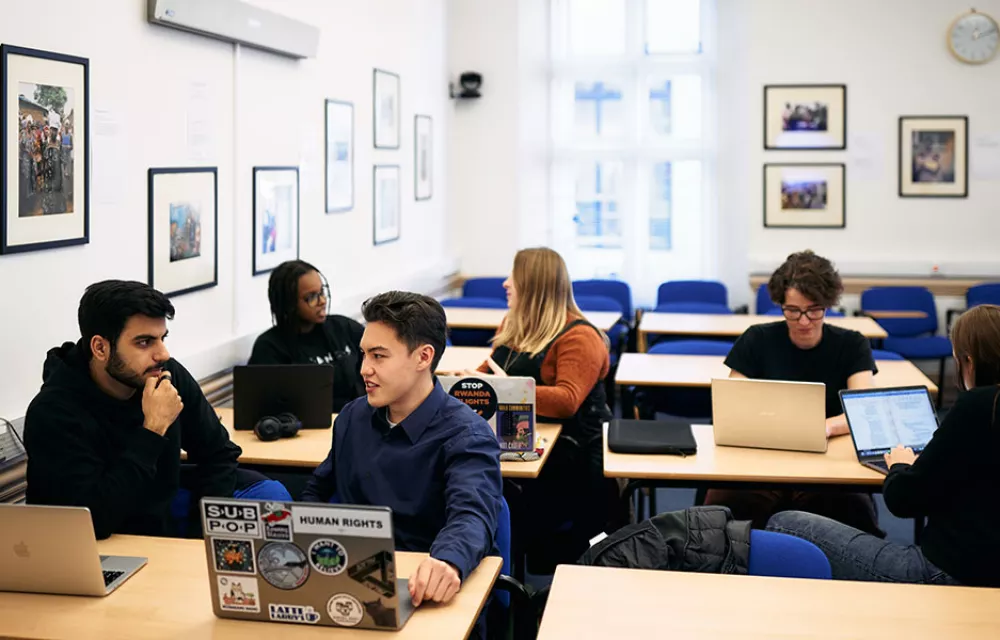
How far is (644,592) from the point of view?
245 centimetres

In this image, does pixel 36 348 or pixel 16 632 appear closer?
pixel 16 632

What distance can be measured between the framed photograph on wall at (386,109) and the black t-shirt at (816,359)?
3412 mm

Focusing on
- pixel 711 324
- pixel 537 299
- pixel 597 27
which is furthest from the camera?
pixel 597 27

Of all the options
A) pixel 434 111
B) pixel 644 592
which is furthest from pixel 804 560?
pixel 434 111

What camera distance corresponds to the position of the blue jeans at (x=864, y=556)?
2.82m

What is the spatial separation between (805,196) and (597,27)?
7.52 feet

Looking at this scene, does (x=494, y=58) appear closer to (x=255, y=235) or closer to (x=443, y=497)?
(x=255, y=235)

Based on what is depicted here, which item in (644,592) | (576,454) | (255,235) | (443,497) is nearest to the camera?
(644,592)

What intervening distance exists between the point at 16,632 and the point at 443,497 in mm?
1001

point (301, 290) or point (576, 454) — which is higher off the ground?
point (301, 290)

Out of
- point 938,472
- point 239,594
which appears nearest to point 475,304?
point 938,472

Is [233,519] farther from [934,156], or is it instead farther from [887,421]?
[934,156]

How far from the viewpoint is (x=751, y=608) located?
234 cm

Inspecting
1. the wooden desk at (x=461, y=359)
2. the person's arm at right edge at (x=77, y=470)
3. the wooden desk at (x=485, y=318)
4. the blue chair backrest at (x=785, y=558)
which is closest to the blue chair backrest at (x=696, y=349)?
the wooden desk at (x=485, y=318)
